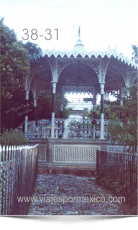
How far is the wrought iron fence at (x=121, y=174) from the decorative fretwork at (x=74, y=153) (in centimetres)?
166

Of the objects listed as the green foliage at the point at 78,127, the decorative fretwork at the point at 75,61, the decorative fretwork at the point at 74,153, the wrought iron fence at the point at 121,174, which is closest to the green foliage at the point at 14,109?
the green foliage at the point at 78,127

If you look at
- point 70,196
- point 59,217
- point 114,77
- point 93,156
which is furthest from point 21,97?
point 59,217

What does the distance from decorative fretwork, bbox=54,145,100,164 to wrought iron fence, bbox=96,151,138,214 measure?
166 centimetres

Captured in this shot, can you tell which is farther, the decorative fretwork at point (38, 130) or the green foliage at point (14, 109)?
the green foliage at point (14, 109)

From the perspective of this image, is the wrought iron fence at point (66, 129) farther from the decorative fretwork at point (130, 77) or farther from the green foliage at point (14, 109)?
the green foliage at point (14, 109)

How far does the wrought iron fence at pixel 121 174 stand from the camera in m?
5.23

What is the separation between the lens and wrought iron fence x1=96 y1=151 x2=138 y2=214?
5.23m

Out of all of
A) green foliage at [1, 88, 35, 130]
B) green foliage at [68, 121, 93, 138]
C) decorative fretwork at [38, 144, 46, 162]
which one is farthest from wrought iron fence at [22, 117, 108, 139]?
green foliage at [1, 88, 35, 130]

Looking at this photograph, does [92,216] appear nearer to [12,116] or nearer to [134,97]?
[134,97]

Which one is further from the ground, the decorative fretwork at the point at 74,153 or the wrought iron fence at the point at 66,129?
the wrought iron fence at the point at 66,129

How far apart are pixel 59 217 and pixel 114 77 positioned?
1091 centimetres

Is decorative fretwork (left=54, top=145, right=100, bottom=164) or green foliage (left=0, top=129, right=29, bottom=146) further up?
green foliage (left=0, top=129, right=29, bottom=146)

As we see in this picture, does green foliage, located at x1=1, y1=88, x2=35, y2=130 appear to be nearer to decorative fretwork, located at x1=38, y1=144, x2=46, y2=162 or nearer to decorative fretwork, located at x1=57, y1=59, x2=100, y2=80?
decorative fretwork, located at x1=57, y1=59, x2=100, y2=80

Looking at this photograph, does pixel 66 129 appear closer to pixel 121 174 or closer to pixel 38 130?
pixel 38 130
